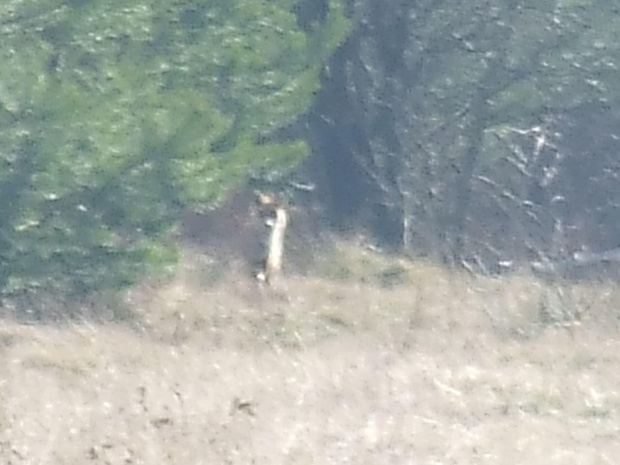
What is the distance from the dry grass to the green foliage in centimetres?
14

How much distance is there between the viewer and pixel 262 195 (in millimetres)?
2367

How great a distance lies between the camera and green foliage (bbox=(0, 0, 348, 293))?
7.47ft

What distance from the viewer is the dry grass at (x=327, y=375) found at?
2324 millimetres

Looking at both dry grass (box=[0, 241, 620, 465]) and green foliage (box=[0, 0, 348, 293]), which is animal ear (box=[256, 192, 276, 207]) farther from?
dry grass (box=[0, 241, 620, 465])

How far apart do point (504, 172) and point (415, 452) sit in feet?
2.01

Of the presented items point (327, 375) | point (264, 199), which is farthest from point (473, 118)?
point (327, 375)

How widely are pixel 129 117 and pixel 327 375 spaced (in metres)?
0.67

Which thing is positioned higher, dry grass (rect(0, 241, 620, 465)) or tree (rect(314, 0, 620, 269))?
tree (rect(314, 0, 620, 269))

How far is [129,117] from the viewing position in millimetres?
2312

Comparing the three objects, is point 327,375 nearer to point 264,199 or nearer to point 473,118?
point 264,199

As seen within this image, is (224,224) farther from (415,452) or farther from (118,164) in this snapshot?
(415,452)

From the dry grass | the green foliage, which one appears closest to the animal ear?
the green foliage

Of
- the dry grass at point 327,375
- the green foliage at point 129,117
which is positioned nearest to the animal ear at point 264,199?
the green foliage at point 129,117

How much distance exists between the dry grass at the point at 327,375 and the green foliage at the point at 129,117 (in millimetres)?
144
